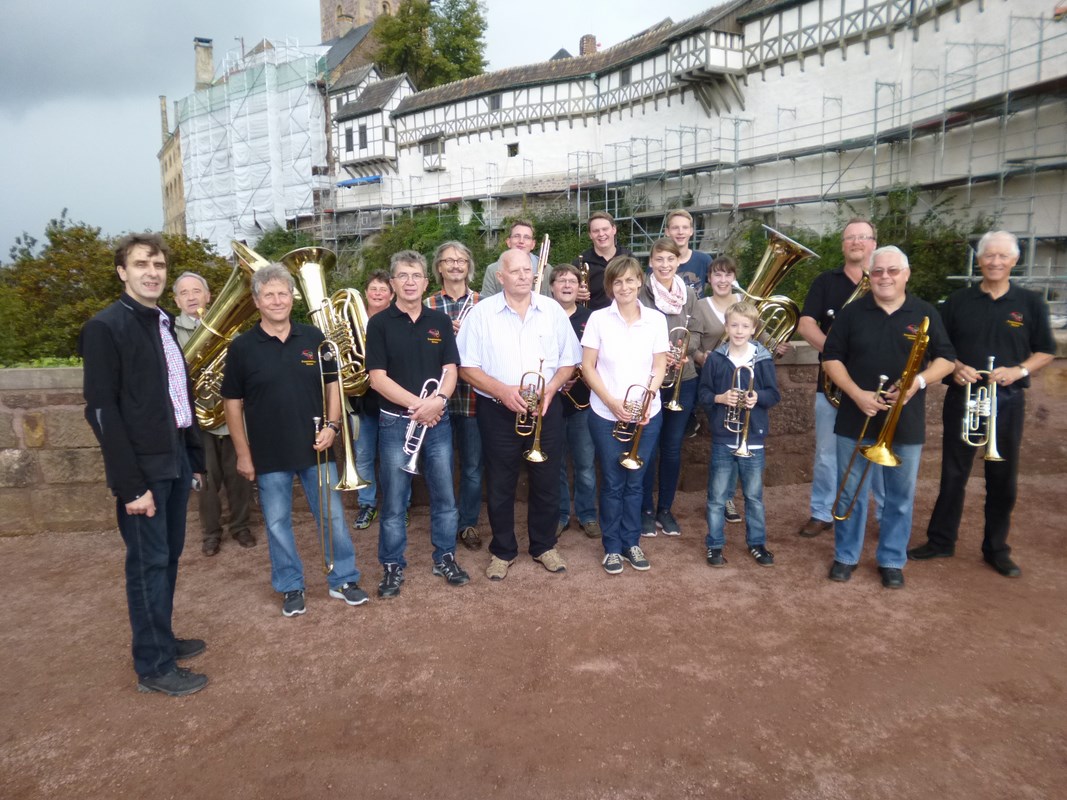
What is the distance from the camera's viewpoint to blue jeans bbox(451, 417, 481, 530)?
4.91m

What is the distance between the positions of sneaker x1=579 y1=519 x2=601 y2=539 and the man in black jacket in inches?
105

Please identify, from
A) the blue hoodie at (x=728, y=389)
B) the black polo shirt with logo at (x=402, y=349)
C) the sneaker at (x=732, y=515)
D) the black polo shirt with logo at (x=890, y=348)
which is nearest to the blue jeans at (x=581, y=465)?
the blue hoodie at (x=728, y=389)

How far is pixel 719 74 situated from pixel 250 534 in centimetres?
2833

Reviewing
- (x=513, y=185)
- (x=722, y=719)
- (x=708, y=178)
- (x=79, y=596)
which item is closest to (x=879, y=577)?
(x=722, y=719)

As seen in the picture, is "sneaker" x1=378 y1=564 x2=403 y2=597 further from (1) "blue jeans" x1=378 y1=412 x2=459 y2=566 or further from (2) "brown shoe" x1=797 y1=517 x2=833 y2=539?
(2) "brown shoe" x1=797 y1=517 x2=833 y2=539

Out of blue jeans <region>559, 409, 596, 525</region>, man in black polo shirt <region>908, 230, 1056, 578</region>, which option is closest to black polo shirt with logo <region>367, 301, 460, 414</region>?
blue jeans <region>559, 409, 596, 525</region>

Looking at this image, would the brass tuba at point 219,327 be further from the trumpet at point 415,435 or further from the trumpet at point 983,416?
the trumpet at point 983,416

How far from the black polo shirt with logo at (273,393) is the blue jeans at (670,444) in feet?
7.73

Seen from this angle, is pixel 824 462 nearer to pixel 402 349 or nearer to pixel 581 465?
pixel 581 465

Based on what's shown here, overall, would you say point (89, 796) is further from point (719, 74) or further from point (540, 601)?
point (719, 74)

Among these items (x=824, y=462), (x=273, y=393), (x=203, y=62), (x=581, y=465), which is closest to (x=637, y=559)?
(x=581, y=465)

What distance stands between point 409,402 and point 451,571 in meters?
1.08

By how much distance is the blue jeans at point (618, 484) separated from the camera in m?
4.46

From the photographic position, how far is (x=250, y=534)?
5070 millimetres
